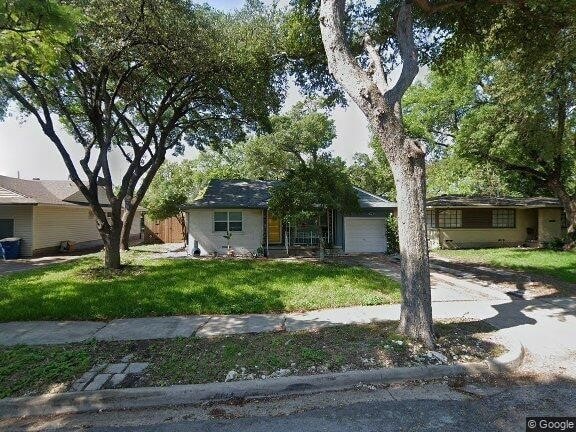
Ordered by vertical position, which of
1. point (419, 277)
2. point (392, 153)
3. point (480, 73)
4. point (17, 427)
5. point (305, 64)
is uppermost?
point (480, 73)

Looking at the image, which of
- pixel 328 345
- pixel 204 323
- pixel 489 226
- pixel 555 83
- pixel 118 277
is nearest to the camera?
pixel 328 345

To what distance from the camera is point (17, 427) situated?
3.38 m

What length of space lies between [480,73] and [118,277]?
1925cm

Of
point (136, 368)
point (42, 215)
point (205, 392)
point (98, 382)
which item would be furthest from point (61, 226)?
point (205, 392)

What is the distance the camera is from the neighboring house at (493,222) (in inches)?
814

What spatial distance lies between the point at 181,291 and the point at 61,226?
1450cm

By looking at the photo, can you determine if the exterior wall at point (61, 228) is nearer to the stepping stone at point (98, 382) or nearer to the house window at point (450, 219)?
the stepping stone at point (98, 382)

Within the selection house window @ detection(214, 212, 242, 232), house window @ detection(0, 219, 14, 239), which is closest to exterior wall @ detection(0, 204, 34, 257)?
house window @ detection(0, 219, 14, 239)

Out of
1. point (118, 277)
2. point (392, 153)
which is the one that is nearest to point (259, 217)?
point (118, 277)

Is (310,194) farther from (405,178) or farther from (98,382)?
(98,382)

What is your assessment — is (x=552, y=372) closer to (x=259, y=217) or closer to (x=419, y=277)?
(x=419, y=277)

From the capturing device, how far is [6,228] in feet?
53.5

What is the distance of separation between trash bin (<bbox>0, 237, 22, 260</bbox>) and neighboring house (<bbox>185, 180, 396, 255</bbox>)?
7644 millimetres

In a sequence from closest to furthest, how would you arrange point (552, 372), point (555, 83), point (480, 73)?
point (552, 372), point (555, 83), point (480, 73)
